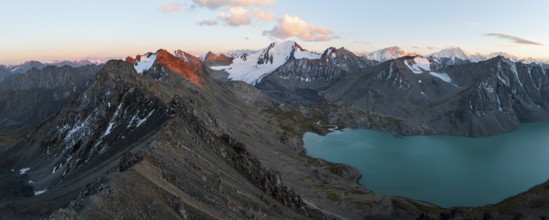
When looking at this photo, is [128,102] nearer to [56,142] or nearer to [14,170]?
[56,142]

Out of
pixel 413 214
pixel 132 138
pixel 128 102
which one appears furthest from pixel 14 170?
pixel 413 214

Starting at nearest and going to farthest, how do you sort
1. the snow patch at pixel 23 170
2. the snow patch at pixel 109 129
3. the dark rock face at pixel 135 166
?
the dark rock face at pixel 135 166 → the snow patch at pixel 109 129 → the snow patch at pixel 23 170

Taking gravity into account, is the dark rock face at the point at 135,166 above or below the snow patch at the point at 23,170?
above

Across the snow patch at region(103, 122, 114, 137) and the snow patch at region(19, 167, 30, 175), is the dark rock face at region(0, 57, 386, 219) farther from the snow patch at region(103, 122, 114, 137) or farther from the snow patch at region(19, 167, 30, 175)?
the snow patch at region(19, 167, 30, 175)

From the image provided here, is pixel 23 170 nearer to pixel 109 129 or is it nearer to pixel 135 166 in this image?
pixel 109 129

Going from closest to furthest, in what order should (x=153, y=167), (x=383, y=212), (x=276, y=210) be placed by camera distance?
(x=153, y=167) < (x=276, y=210) < (x=383, y=212)

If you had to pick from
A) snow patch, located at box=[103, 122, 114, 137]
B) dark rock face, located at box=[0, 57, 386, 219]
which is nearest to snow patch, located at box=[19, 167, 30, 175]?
dark rock face, located at box=[0, 57, 386, 219]

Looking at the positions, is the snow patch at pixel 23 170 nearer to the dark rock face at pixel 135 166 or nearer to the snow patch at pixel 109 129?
the dark rock face at pixel 135 166

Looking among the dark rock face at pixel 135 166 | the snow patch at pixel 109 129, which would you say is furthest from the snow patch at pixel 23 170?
the snow patch at pixel 109 129

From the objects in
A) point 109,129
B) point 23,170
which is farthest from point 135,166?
point 23,170

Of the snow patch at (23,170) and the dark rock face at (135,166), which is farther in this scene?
the snow patch at (23,170)

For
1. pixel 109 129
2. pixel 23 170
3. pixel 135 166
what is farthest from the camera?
pixel 23 170
